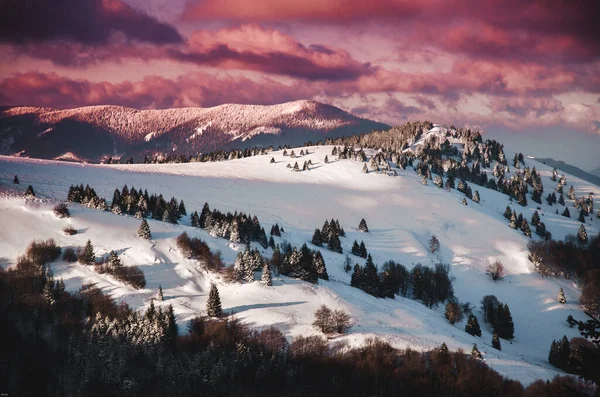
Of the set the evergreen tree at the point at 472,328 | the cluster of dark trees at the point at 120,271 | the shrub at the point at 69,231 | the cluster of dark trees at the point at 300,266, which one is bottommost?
the evergreen tree at the point at 472,328

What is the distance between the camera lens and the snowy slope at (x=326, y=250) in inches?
2913

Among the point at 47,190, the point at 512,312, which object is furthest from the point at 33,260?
the point at 512,312

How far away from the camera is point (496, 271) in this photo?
12531 centimetres

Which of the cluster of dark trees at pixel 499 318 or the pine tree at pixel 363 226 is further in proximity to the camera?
the pine tree at pixel 363 226

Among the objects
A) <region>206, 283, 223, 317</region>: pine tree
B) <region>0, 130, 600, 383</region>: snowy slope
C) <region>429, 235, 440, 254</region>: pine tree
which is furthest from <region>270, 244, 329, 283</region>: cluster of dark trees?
<region>429, 235, 440, 254</region>: pine tree

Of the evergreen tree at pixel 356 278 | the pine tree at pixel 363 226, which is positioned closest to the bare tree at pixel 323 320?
the evergreen tree at pixel 356 278

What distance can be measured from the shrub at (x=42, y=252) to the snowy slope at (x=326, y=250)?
92.9 inches

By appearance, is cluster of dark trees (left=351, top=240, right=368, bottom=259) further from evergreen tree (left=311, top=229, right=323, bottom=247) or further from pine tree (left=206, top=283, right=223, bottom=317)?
pine tree (left=206, top=283, right=223, bottom=317)

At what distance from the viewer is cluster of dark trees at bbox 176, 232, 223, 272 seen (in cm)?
8250

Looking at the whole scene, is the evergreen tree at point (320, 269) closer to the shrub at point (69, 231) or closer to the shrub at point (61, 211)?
the shrub at point (69, 231)

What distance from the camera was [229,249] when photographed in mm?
88750

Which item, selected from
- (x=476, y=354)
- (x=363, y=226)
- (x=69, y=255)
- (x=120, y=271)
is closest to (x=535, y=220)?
(x=363, y=226)

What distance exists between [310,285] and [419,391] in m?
28.9

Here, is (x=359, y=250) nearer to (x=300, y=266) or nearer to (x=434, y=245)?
(x=434, y=245)
